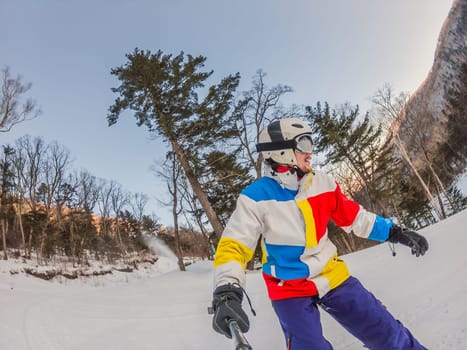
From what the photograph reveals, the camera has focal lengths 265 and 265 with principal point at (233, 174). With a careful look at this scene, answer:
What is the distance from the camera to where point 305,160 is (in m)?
1.93

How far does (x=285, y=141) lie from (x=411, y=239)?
1174mm

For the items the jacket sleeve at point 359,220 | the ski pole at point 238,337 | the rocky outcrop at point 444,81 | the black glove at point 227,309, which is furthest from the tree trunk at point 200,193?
the rocky outcrop at point 444,81

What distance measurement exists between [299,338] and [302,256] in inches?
18.6

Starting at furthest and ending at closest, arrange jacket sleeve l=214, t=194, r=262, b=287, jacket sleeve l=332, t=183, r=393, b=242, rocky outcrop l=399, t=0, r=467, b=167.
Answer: rocky outcrop l=399, t=0, r=467, b=167, jacket sleeve l=332, t=183, r=393, b=242, jacket sleeve l=214, t=194, r=262, b=287

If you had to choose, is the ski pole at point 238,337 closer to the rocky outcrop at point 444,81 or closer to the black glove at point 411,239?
the black glove at point 411,239

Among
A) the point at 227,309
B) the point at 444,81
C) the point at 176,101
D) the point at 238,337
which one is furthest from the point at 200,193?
the point at 444,81

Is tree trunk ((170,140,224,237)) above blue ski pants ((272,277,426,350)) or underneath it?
above

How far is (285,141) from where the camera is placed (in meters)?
1.91

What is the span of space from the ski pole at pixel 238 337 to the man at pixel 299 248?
0.19 meters

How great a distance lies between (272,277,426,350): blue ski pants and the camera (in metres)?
1.56

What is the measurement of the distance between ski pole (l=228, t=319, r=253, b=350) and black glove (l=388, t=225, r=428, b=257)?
4.94ft

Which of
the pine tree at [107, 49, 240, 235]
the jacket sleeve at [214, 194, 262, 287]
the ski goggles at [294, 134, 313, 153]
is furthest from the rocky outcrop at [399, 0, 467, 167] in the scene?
the jacket sleeve at [214, 194, 262, 287]

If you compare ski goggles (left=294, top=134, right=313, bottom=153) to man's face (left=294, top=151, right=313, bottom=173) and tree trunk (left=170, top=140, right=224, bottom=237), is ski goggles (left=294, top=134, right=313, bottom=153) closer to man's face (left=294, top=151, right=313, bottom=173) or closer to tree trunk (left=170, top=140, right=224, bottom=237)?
man's face (left=294, top=151, right=313, bottom=173)

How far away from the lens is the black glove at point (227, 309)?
1174mm
